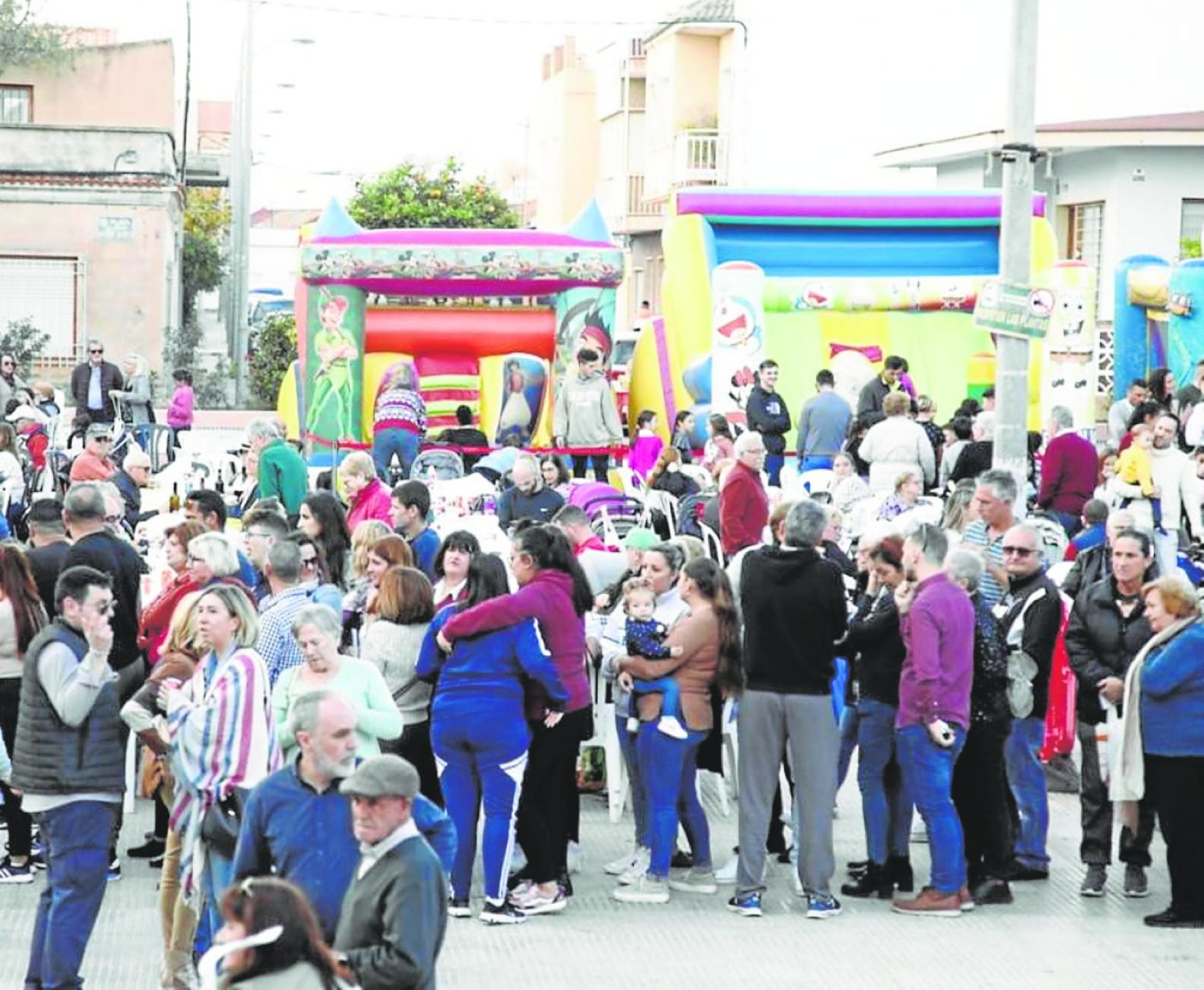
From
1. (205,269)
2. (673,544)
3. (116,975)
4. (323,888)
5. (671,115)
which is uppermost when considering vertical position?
(671,115)

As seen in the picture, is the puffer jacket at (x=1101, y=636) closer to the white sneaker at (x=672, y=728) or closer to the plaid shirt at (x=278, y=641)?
the white sneaker at (x=672, y=728)

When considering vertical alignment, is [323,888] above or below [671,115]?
below

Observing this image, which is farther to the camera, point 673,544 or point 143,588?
point 143,588

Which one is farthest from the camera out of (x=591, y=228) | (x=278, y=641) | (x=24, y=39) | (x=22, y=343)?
(x=24, y=39)

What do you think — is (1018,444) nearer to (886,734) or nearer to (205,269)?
(886,734)

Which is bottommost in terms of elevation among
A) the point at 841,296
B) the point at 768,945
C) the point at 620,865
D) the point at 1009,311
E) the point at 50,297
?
the point at 768,945

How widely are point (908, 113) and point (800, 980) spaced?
34093 millimetres

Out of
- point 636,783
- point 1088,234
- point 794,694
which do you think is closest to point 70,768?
point 636,783

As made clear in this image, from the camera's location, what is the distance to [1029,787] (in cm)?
1045

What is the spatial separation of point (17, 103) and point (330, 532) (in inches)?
1369

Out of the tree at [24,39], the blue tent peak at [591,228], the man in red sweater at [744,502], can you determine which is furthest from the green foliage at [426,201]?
the man in red sweater at [744,502]

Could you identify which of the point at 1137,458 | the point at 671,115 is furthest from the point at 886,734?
the point at 671,115

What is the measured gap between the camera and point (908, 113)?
4144 cm

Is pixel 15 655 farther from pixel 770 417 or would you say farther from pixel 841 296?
pixel 841 296
